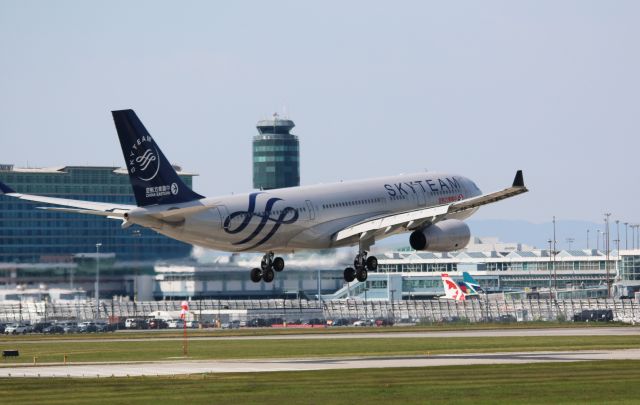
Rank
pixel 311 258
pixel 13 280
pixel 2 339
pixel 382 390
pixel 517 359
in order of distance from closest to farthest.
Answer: pixel 382 390
pixel 517 359
pixel 311 258
pixel 2 339
pixel 13 280

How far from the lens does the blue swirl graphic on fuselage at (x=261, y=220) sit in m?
77.4

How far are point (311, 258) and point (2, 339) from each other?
106 feet

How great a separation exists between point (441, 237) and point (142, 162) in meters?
20.5

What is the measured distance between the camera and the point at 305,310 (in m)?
156

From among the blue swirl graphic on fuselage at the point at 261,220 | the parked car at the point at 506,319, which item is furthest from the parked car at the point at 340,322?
the blue swirl graphic on fuselage at the point at 261,220

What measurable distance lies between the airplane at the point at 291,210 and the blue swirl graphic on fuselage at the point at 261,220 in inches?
2.2

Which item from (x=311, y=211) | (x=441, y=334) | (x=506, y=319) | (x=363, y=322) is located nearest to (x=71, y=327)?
(x=363, y=322)

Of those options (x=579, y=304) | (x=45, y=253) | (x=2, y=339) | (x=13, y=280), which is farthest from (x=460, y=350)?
(x=45, y=253)

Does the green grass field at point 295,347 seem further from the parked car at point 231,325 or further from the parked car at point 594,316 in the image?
the parked car at point 594,316

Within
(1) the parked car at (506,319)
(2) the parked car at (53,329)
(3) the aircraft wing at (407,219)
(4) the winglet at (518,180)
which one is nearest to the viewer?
(4) the winglet at (518,180)

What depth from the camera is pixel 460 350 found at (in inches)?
3548

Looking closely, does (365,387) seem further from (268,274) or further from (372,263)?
(372,263)

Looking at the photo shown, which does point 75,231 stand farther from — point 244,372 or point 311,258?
point 244,372

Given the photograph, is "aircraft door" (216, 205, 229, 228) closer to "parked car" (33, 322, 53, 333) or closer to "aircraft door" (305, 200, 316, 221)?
"aircraft door" (305, 200, 316, 221)
